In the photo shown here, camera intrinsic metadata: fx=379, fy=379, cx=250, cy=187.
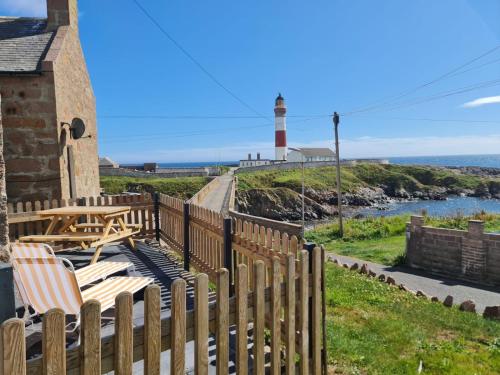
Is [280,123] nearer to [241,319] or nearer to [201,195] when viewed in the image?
[201,195]

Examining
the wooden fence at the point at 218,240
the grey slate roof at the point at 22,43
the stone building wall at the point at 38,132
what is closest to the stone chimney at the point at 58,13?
the grey slate roof at the point at 22,43

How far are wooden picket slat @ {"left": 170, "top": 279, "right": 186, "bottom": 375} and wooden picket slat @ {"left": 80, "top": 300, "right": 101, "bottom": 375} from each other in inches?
18.9

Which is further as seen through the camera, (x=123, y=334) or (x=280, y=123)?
(x=280, y=123)

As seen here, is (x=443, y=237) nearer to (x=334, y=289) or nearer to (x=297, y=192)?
(x=334, y=289)

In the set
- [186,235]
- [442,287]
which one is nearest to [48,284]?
[186,235]

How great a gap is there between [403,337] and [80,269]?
473 cm

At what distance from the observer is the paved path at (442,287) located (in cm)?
1072

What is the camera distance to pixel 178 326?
2428 mm

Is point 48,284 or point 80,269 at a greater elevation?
point 48,284

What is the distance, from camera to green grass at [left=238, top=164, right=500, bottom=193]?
182ft

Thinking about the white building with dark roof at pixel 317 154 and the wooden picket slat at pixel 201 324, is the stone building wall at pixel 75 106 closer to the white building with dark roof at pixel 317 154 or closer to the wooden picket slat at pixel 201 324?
the wooden picket slat at pixel 201 324

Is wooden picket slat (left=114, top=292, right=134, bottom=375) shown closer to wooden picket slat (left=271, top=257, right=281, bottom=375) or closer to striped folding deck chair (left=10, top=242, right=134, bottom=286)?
wooden picket slat (left=271, top=257, right=281, bottom=375)

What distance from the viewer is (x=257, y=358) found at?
2.97m

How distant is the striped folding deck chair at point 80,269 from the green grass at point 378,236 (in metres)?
13.5
